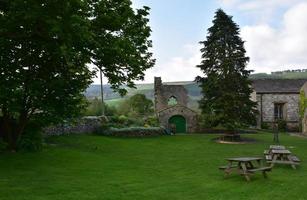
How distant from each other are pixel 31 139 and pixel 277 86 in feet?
122

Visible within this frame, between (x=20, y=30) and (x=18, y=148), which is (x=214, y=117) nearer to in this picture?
(x=18, y=148)

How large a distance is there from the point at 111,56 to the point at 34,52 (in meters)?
4.78

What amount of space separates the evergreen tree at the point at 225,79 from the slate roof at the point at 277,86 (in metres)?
16.3

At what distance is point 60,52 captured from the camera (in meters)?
13.8

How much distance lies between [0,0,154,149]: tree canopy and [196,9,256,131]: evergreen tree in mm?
16029

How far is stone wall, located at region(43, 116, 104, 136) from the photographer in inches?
1229

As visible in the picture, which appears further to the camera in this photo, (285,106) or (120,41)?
(285,106)

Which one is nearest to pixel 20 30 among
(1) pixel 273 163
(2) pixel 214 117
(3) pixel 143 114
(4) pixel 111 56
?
(4) pixel 111 56

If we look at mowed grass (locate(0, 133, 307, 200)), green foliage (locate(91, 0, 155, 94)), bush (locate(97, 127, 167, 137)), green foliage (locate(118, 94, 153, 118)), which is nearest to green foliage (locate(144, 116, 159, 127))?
bush (locate(97, 127, 167, 137))

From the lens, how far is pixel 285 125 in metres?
50.3

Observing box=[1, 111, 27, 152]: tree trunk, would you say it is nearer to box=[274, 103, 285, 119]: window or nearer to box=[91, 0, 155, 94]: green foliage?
box=[91, 0, 155, 94]: green foliage

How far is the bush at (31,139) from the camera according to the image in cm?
2211

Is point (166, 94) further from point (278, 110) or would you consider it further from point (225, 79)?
point (225, 79)

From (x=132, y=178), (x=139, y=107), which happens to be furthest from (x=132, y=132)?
(x=132, y=178)
